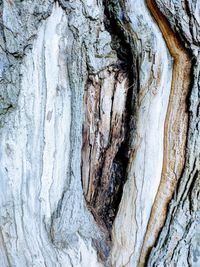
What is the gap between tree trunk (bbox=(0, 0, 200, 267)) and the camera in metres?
0.77

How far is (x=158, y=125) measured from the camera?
0.85 m

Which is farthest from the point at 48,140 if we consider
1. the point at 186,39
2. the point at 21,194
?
the point at 186,39

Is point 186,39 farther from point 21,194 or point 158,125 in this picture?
point 21,194

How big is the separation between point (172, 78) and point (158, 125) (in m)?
0.10

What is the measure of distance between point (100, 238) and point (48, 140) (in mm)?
262

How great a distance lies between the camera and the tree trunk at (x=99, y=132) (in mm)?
771

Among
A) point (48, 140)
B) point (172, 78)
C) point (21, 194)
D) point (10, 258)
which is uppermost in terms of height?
point (172, 78)

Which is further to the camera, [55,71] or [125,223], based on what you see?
[125,223]

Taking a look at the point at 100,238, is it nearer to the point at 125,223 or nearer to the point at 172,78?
the point at 125,223

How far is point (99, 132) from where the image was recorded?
0.90m

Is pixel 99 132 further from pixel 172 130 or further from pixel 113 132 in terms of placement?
pixel 172 130

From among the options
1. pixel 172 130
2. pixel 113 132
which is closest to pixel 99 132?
pixel 113 132

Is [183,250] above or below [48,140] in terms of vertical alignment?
below

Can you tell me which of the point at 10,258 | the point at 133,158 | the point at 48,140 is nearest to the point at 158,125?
the point at 133,158
